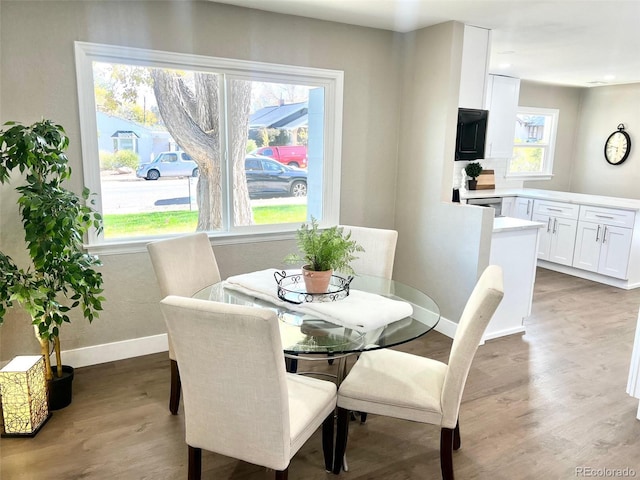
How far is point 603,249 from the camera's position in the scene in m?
5.24

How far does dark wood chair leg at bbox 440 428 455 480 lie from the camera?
1986 millimetres

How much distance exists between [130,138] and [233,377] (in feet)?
7.25

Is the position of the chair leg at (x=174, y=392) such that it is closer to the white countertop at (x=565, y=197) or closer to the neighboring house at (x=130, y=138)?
the neighboring house at (x=130, y=138)

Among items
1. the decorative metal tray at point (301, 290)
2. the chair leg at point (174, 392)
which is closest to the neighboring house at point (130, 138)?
the decorative metal tray at point (301, 290)

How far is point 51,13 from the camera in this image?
2.75 metres

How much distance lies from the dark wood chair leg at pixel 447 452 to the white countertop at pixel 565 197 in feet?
13.0

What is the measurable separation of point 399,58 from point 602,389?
3.02 m

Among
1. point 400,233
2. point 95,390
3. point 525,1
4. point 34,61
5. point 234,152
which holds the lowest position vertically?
point 95,390

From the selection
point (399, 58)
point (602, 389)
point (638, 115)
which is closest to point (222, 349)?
point (602, 389)

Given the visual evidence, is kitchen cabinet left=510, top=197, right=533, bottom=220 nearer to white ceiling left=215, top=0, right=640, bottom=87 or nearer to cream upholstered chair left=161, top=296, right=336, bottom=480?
white ceiling left=215, top=0, right=640, bottom=87

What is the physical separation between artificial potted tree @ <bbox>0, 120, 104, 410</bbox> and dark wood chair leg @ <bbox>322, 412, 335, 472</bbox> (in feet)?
4.84

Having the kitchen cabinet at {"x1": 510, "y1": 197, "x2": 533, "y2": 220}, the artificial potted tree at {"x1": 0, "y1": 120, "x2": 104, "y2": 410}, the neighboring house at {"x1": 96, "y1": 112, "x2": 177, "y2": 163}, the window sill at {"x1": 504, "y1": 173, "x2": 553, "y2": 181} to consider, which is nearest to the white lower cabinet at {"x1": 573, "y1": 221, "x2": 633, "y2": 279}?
the kitchen cabinet at {"x1": 510, "y1": 197, "x2": 533, "y2": 220}

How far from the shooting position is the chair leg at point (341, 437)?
2104mm

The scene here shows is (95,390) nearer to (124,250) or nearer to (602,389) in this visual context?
(124,250)
